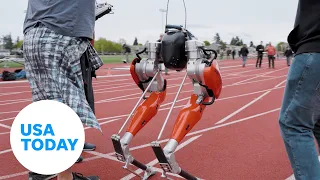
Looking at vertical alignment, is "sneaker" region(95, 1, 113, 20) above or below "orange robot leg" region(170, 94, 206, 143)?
above

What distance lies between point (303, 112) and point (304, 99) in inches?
3.1

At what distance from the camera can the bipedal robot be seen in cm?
274

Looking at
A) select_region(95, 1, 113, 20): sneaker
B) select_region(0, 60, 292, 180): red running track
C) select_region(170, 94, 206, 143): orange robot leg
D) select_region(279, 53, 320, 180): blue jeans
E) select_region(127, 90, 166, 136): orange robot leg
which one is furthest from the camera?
select_region(95, 1, 113, 20): sneaker

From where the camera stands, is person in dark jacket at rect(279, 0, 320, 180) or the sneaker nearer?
person in dark jacket at rect(279, 0, 320, 180)

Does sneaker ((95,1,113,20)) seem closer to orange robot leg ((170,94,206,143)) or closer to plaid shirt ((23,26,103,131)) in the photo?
plaid shirt ((23,26,103,131))

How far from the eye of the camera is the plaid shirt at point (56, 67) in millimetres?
2463

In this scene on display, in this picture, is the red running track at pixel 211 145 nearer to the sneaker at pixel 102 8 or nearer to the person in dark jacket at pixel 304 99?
the person in dark jacket at pixel 304 99

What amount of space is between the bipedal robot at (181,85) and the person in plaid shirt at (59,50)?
1.66 feet

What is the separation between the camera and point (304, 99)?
1.93 metres

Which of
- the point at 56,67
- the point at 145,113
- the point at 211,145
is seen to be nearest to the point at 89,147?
the point at 145,113

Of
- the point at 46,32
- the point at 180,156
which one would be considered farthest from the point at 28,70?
the point at 180,156

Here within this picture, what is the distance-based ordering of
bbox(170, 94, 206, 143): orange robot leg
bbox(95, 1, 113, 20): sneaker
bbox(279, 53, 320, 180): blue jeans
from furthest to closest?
bbox(95, 1, 113, 20): sneaker, bbox(170, 94, 206, 143): orange robot leg, bbox(279, 53, 320, 180): blue jeans

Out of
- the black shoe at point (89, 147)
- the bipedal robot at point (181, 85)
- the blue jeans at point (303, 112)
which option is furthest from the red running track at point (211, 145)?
the blue jeans at point (303, 112)

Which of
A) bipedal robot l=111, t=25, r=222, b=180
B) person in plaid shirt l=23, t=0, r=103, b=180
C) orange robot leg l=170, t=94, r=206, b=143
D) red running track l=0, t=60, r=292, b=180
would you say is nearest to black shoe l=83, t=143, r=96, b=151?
red running track l=0, t=60, r=292, b=180
